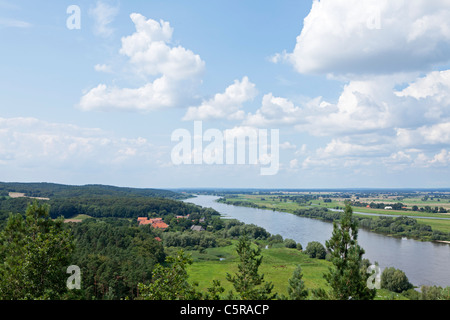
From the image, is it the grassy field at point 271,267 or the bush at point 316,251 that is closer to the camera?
the grassy field at point 271,267

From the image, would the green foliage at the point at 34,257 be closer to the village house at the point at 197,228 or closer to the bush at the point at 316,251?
the bush at the point at 316,251

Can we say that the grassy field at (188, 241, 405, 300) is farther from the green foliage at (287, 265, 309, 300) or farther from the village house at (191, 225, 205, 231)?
the green foliage at (287, 265, 309, 300)

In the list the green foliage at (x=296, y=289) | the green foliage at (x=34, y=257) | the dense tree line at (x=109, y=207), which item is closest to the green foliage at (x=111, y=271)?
the green foliage at (x=34, y=257)

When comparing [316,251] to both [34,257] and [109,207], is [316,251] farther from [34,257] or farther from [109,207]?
[109,207]

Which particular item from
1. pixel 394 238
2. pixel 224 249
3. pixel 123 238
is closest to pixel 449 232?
pixel 394 238

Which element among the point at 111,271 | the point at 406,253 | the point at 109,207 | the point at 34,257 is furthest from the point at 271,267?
the point at 109,207

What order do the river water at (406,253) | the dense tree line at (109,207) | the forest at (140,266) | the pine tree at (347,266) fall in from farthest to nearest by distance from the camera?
the dense tree line at (109,207) → the river water at (406,253) → the pine tree at (347,266) → the forest at (140,266)

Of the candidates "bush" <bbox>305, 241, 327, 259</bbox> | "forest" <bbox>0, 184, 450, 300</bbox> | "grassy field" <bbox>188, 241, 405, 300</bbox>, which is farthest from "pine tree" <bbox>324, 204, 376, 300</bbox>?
"bush" <bbox>305, 241, 327, 259</bbox>
